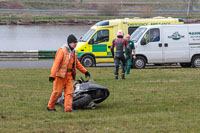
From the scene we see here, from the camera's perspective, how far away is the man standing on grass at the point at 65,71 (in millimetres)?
8461

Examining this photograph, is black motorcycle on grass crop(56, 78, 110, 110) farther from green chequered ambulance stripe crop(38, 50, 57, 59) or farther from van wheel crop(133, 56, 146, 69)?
green chequered ambulance stripe crop(38, 50, 57, 59)

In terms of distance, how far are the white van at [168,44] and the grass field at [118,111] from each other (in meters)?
7.17

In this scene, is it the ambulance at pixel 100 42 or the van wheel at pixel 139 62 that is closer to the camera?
the van wheel at pixel 139 62

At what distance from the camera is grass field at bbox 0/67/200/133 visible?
700 centimetres

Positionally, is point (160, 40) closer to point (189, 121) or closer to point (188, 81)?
point (188, 81)

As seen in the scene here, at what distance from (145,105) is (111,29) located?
42.6 feet

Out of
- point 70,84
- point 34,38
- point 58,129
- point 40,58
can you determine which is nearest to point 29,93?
point 70,84

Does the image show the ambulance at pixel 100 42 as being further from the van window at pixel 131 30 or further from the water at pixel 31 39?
the water at pixel 31 39

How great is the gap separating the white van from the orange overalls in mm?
11451

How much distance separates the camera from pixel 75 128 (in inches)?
272

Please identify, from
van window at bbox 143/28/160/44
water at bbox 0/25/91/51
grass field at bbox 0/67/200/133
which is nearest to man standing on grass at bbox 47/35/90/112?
grass field at bbox 0/67/200/133

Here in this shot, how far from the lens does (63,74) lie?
8461 millimetres

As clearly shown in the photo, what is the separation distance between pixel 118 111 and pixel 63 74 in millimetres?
1272

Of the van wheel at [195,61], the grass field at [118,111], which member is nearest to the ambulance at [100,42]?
the van wheel at [195,61]
